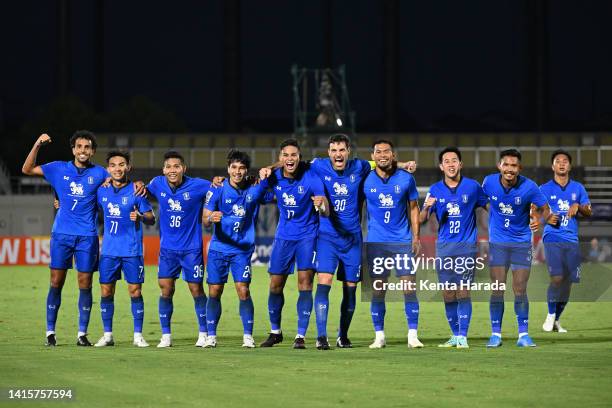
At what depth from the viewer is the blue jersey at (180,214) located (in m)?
14.6

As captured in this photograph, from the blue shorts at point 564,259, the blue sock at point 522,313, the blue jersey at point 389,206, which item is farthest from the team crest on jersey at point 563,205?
the blue jersey at point 389,206

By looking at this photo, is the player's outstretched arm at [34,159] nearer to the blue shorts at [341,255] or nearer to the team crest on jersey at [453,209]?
the blue shorts at [341,255]

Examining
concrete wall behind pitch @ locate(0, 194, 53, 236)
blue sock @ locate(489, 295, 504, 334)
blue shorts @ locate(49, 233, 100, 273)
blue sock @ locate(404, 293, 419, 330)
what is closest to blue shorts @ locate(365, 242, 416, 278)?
blue sock @ locate(404, 293, 419, 330)

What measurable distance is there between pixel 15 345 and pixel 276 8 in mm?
63934

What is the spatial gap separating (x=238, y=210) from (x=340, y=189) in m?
1.15

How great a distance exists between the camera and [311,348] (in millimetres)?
14219

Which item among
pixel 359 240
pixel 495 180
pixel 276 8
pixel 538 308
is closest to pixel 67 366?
pixel 359 240

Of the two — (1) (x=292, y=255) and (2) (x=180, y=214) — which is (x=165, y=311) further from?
(1) (x=292, y=255)

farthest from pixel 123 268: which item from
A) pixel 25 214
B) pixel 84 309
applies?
pixel 25 214

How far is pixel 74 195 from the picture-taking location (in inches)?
578

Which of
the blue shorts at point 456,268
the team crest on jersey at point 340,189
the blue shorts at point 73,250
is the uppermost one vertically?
the team crest on jersey at point 340,189

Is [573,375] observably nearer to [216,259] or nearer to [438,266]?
[438,266]

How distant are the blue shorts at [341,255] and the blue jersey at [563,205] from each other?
356 centimetres

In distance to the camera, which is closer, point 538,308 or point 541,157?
point 538,308
